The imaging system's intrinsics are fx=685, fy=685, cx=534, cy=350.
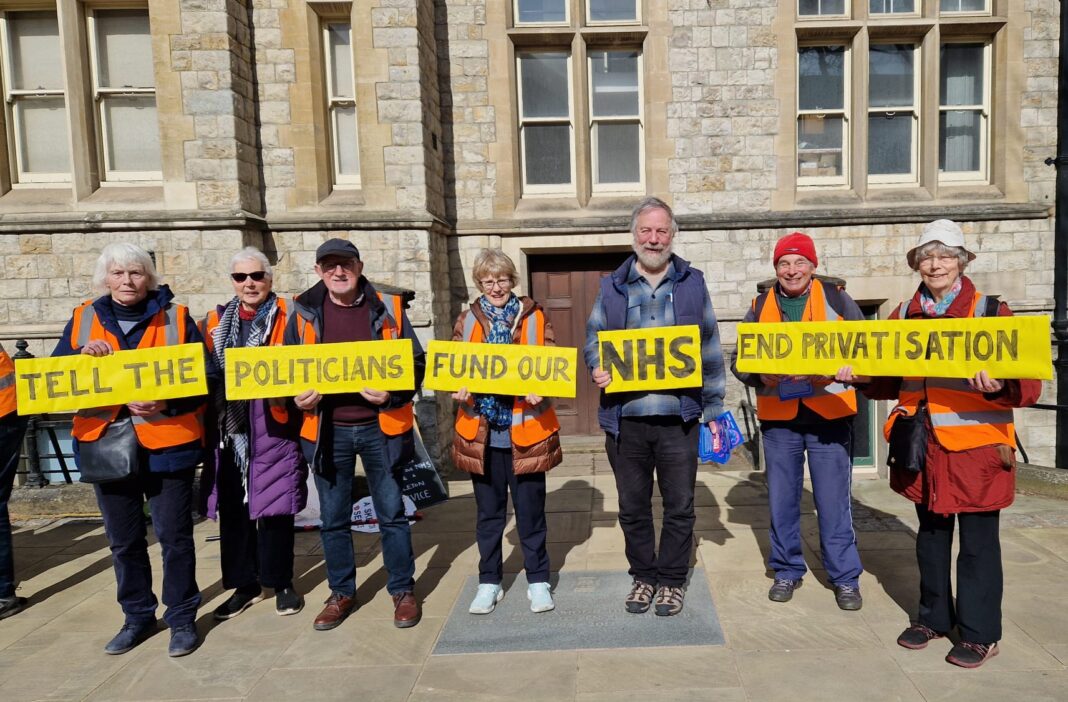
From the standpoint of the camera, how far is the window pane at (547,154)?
812 cm

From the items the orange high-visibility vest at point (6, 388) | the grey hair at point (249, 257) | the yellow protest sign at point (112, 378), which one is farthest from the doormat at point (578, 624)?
the orange high-visibility vest at point (6, 388)

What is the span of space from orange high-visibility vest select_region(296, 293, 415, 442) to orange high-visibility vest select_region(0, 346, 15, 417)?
74.7 inches

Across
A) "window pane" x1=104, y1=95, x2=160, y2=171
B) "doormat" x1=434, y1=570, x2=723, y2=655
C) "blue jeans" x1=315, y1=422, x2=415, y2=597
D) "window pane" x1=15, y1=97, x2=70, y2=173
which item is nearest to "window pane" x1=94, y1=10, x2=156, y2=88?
"window pane" x1=104, y1=95, x2=160, y2=171

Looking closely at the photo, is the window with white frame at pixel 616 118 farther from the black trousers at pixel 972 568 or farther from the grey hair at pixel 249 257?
the black trousers at pixel 972 568

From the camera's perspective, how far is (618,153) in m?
8.15

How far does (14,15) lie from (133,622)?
6.72 meters

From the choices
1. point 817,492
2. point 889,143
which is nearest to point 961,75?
point 889,143

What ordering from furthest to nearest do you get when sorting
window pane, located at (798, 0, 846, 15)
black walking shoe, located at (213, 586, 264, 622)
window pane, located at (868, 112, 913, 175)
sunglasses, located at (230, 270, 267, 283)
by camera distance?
window pane, located at (868, 112, 913, 175), window pane, located at (798, 0, 846, 15), black walking shoe, located at (213, 586, 264, 622), sunglasses, located at (230, 270, 267, 283)

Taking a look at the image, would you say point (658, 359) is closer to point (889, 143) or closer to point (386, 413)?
point (386, 413)

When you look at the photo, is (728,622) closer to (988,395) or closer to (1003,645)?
(1003,645)

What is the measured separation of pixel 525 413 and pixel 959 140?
7286mm

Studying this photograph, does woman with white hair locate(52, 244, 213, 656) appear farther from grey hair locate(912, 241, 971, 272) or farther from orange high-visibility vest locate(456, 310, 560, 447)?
grey hair locate(912, 241, 971, 272)

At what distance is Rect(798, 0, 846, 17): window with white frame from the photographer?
7.82m

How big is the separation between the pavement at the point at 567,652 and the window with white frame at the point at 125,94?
4029mm
